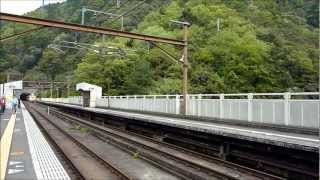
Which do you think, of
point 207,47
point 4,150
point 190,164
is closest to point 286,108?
point 190,164

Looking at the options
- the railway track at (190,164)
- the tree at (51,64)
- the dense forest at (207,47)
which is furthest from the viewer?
the tree at (51,64)

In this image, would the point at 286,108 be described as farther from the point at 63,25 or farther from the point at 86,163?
the point at 63,25

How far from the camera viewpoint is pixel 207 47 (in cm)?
7450

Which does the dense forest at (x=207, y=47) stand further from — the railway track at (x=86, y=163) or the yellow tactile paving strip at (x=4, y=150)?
the railway track at (x=86, y=163)

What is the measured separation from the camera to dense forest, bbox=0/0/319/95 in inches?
2363

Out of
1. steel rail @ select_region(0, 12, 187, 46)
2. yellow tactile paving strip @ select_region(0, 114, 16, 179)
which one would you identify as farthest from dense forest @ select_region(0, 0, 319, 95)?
yellow tactile paving strip @ select_region(0, 114, 16, 179)

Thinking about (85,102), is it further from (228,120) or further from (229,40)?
(228,120)

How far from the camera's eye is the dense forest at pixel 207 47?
60031mm

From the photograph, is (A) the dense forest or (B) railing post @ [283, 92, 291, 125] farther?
(A) the dense forest

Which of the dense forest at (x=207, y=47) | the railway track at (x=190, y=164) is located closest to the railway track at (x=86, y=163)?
the railway track at (x=190, y=164)

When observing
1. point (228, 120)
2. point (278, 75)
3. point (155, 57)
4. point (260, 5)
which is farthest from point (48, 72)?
point (228, 120)

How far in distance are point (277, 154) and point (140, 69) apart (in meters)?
48.7

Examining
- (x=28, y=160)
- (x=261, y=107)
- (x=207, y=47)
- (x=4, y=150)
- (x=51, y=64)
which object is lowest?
(x=28, y=160)

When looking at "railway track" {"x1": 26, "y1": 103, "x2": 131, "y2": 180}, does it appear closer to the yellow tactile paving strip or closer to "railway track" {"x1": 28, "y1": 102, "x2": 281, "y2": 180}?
Answer: "railway track" {"x1": 28, "y1": 102, "x2": 281, "y2": 180}
